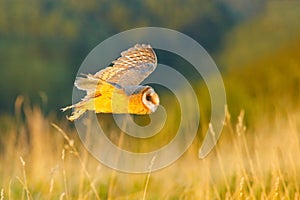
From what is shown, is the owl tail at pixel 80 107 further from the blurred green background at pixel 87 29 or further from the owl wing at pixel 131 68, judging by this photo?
the blurred green background at pixel 87 29

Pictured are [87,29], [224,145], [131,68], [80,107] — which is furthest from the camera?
[87,29]

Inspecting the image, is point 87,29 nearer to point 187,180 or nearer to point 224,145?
point 224,145

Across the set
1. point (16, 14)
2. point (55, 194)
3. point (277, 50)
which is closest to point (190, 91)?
point (277, 50)

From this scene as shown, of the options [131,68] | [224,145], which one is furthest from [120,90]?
[224,145]

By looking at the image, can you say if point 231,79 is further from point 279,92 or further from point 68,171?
point 68,171

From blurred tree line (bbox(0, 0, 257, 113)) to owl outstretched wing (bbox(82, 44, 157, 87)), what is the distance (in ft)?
55.0

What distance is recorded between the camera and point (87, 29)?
21047 millimetres

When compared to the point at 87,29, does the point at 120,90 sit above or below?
above

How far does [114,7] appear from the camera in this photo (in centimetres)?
2242

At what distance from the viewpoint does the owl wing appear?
1886mm

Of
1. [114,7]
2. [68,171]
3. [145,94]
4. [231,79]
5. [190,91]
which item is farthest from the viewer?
[114,7]

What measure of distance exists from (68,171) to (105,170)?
207 millimetres

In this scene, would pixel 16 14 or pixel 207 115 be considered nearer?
pixel 207 115

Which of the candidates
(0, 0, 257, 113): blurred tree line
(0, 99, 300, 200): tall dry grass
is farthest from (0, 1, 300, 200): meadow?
(0, 0, 257, 113): blurred tree line
